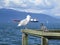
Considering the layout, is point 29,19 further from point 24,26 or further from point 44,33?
point 44,33

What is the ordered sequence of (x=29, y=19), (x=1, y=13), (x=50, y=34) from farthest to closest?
(x=1, y=13)
(x=29, y=19)
(x=50, y=34)

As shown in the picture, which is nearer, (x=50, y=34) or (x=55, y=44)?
(x=50, y=34)

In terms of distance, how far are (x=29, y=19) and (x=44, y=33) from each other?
3710 mm

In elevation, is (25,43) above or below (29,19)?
below

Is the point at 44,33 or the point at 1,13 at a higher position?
the point at 1,13

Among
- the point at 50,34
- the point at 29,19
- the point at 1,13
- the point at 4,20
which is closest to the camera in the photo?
the point at 50,34

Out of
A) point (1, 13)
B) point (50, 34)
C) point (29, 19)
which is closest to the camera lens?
point (50, 34)

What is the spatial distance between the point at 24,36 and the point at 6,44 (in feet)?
67.9

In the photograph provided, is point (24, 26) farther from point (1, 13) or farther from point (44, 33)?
point (1, 13)

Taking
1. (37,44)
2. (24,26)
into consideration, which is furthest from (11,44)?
(24,26)

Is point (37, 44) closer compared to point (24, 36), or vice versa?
point (24, 36)

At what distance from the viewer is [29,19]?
12.9 m

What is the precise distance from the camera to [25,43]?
13.0 metres

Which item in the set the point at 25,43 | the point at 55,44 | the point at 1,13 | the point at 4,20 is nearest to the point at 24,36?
the point at 25,43
